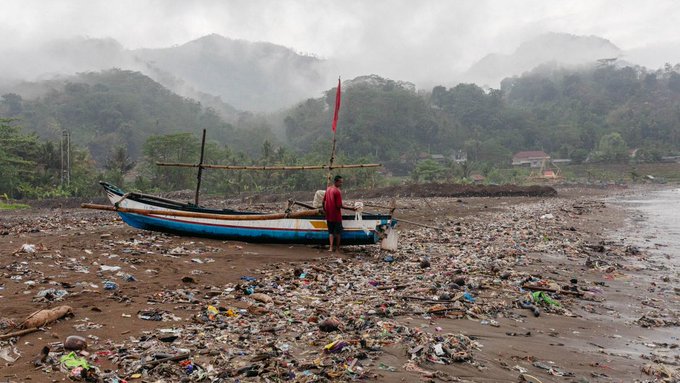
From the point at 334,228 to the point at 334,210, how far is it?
43 cm

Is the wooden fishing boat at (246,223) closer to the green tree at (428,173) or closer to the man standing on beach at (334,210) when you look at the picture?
the man standing on beach at (334,210)

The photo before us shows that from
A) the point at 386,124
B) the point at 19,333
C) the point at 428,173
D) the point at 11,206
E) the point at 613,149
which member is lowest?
the point at 11,206

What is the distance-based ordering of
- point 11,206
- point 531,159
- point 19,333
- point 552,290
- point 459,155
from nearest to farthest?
1. point 19,333
2. point 552,290
3. point 11,206
4. point 531,159
5. point 459,155

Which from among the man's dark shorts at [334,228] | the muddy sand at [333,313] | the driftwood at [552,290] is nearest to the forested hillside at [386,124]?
the man's dark shorts at [334,228]

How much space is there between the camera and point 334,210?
8703 millimetres

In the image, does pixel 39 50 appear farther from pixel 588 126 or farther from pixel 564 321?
pixel 564 321

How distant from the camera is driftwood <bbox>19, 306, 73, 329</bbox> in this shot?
13.0 ft

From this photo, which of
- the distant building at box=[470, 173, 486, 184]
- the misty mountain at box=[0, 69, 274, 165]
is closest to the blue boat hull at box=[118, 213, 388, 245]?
the distant building at box=[470, 173, 486, 184]

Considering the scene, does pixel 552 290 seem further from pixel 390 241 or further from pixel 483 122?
pixel 483 122

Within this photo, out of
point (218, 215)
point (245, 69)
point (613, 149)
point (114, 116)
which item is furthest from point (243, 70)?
point (218, 215)

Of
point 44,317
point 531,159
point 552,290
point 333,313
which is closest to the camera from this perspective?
point 44,317

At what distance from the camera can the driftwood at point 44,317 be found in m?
3.96

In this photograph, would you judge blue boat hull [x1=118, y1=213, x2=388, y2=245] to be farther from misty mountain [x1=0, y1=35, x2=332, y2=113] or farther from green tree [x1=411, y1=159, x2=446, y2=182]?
misty mountain [x1=0, y1=35, x2=332, y2=113]

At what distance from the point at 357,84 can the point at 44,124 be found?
5059 cm
